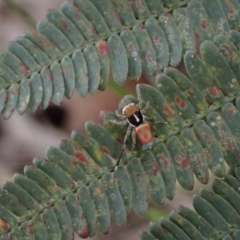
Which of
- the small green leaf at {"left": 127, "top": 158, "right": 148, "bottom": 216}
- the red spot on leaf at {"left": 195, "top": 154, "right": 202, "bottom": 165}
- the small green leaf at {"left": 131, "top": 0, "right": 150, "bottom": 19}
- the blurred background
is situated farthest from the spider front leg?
the blurred background

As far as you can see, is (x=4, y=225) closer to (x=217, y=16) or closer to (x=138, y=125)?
(x=138, y=125)

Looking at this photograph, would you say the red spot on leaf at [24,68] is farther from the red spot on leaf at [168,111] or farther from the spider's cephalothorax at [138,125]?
the red spot on leaf at [168,111]

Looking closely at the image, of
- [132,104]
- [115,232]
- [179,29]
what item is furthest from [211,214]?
[115,232]

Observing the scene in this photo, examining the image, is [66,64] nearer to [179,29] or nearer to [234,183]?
[179,29]

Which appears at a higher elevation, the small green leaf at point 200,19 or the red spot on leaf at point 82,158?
the small green leaf at point 200,19

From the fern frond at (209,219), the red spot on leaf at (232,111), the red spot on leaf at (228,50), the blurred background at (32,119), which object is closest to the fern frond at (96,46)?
the red spot on leaf at (228,50)

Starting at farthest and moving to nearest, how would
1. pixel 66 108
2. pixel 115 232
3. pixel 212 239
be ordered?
pixel 66 108 < pixel 115 232 < pixel 212 239

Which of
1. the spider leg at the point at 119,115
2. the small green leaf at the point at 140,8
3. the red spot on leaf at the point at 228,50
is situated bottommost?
the spider leg at the point at 119,115
